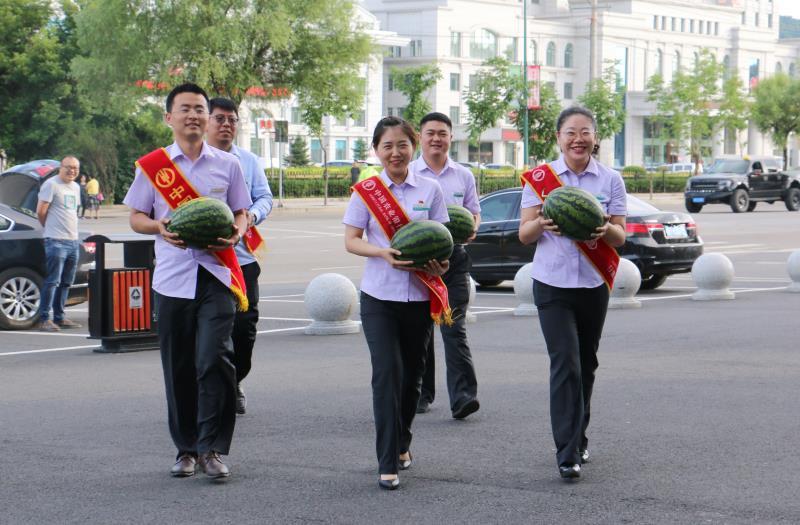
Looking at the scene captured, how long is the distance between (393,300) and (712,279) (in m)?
11.3

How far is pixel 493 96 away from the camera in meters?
60.8

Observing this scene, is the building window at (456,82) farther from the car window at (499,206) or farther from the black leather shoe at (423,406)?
the black leather shoe at (423,406)

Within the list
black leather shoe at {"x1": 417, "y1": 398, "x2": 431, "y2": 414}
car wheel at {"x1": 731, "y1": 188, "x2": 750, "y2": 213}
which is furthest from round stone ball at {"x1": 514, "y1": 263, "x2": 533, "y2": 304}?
car wheel at {"x1": 731, "y1": 188, "x2": 750, "y2": 213}

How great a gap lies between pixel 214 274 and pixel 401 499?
153 cm

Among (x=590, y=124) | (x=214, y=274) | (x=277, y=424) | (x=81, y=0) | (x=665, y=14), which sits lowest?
(x=277, y=424)

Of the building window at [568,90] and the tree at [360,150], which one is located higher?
the building window at [568,90]

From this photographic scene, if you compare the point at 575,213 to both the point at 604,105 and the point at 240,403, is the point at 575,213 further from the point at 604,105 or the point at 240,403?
the point at 604,105

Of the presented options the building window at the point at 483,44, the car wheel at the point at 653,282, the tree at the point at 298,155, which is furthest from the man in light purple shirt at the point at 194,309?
the building window at the point at 483,44

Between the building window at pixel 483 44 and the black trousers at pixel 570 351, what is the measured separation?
105428 mm

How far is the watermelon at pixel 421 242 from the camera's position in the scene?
22.6 feet

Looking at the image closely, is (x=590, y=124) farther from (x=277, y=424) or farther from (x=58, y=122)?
(x=58, y=122)

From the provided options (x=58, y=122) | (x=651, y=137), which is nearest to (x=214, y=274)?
(x=58, y=122)

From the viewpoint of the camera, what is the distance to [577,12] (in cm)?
12550

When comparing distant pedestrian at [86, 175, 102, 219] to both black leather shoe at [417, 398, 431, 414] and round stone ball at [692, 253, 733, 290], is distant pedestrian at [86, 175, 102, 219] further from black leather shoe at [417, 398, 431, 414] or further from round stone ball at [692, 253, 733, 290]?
black leather shoe at [417, 398, 431, 414]
